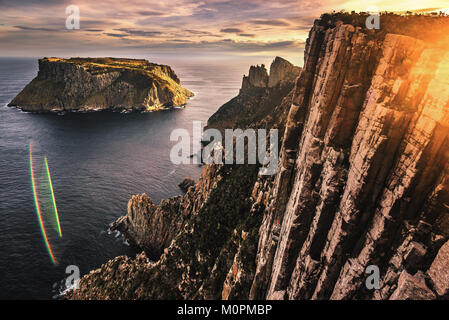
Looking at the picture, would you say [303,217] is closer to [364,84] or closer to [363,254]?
[363,254]

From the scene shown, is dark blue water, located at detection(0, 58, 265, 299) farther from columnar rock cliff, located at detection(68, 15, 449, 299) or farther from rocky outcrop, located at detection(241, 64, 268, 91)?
rocky outcrop, located at detection(241, 64, 268, 91)

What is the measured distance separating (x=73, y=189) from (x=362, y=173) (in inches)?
4833

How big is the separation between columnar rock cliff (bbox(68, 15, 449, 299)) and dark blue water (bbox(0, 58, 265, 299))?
67.1 metres

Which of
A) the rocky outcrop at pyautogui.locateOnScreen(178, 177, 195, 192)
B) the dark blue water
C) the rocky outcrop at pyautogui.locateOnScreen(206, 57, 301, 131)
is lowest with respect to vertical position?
the dark blue water

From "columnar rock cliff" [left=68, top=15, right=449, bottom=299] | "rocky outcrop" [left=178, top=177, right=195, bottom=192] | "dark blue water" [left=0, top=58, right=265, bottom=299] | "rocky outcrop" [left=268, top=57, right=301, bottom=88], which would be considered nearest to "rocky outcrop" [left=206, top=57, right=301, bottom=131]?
"rocky outcrop" [left=268, top=57, right=301, bottom=88]

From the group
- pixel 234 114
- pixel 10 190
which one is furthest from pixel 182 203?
pixel 234 114

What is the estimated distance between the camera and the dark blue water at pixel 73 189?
73.0m

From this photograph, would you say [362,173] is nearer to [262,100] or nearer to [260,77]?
[262,100]

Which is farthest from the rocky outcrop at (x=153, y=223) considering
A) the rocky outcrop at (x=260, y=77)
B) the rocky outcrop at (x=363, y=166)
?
the rocky outcrop at (x=260, y=77)

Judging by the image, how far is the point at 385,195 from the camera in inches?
742

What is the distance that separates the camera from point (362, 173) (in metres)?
19.5

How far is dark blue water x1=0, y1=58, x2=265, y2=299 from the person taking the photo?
73.0m

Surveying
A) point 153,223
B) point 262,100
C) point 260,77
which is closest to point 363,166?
point 153,223
